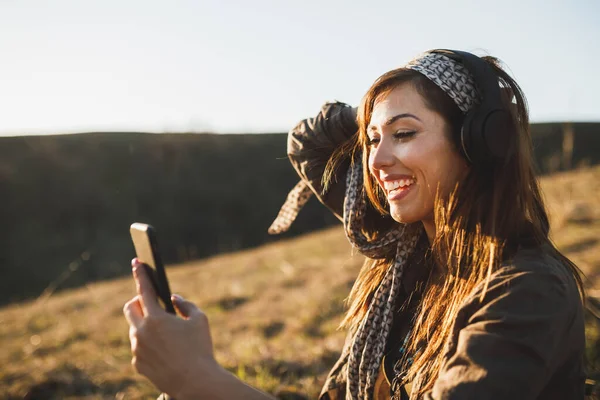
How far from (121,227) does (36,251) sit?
3.86 m

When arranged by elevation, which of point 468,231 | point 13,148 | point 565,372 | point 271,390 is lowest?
point 13,148

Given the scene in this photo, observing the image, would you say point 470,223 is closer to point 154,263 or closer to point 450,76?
point 450,76

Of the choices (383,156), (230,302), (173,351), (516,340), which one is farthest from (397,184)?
(230,302)

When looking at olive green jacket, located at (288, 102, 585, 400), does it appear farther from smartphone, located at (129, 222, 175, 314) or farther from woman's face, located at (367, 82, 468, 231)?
smartphone, located at (129, 222, 175, 314)

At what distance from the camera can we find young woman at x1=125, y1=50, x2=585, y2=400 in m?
1.36

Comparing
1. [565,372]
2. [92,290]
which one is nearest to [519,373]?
[565,372]

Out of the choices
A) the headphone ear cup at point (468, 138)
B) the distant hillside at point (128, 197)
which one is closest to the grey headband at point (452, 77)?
the headphone ear cup at point (468, 138)

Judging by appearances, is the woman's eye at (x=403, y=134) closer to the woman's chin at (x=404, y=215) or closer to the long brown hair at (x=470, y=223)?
the long brown hair at (x=470, y=223)

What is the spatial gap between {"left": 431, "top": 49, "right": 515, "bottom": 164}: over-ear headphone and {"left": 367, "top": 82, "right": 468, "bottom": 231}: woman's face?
0.10m

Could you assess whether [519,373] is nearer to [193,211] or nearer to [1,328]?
[1,328]

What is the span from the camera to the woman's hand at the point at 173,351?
1421 millimetres

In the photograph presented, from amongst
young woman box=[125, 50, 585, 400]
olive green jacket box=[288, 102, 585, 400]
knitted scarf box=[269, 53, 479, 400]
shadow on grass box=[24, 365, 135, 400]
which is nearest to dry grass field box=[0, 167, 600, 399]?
shadow on grass box=[24, 365, 135, 400]

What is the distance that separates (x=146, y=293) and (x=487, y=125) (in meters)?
1.36

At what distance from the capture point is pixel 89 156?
80.4 ft
